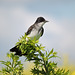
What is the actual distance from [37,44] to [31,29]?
401cm

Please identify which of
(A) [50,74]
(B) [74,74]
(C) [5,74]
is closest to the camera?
(A) [50,74]

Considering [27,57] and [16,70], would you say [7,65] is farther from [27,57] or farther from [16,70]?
[27,57]

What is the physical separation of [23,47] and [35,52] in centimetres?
20

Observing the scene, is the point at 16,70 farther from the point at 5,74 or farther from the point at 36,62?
the point at 36,62

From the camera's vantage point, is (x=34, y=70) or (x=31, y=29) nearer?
(x=34, y=70)

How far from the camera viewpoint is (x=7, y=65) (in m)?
3.21

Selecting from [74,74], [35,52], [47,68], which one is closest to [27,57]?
[35,52]

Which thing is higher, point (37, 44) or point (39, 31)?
point (39, 31)

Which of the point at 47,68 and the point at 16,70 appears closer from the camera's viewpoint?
the point at 47,68

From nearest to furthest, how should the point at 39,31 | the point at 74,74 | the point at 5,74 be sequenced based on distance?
the point at 5,74, the point at 74,74, the point at 39,31

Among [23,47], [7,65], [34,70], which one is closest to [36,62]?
[34,70]

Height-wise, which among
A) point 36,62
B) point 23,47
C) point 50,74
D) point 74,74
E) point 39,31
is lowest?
point 74,74

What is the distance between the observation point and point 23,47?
2.94m

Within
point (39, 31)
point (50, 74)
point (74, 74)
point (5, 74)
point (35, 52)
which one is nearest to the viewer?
point (50, 74)
